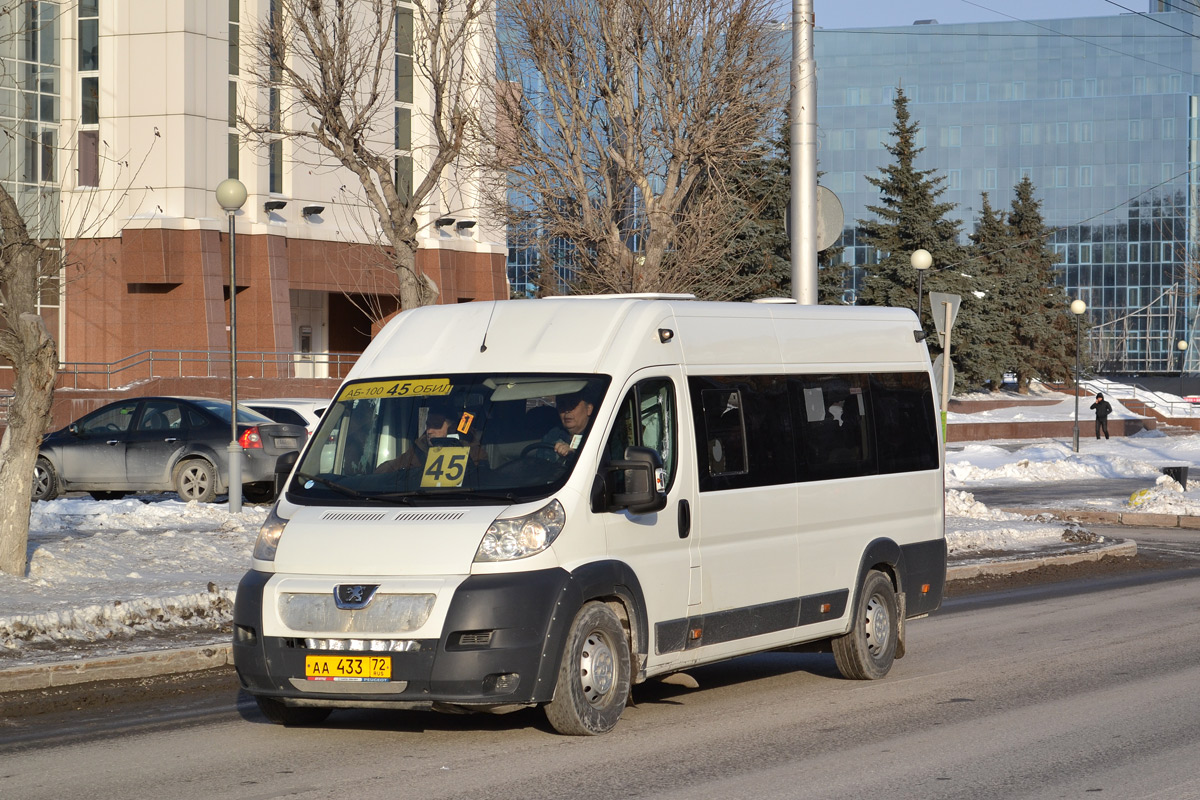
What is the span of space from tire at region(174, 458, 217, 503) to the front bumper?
47.6ft

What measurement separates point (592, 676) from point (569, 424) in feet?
4.24

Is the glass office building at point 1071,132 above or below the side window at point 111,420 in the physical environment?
above

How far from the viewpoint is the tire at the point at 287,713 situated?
8414 mm

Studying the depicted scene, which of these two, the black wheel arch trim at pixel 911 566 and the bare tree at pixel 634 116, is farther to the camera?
the bare tree at pixel 634 116

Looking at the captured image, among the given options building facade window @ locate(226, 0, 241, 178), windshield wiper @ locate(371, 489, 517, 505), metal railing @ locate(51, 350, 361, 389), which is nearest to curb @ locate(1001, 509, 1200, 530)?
windshield wiper @ locate(371, 489, 517, 505)

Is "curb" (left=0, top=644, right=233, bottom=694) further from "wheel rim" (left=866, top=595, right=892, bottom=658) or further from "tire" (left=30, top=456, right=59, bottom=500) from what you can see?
"tire" (left=30, top=456, right=59, bottom=500)

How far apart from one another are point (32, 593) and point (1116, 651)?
8385mm

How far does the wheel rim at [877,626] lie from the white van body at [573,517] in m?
0.01

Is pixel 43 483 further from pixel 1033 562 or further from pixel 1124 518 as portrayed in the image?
pixel 1124 518

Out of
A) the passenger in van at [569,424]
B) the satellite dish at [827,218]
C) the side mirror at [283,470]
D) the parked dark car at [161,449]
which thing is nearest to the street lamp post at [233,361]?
the parked dark car at [161,449]

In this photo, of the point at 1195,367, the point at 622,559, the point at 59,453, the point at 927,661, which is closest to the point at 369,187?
the point at 59,453

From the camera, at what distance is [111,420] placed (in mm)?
22625

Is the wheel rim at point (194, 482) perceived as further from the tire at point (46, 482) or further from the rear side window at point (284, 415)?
the tire at point (46, 482)

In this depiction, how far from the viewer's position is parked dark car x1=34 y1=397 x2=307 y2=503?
21844 millimetres
